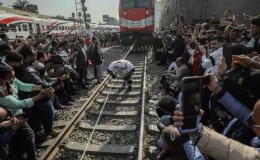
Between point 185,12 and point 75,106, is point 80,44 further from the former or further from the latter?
point 185,12

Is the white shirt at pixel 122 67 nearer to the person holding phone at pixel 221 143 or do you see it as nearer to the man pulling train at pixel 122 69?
the man pulling train at pixel 122 69

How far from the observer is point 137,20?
46.9 feet

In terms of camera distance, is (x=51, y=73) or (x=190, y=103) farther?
(x=51, y=73)

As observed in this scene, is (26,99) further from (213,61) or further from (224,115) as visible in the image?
(213,61)

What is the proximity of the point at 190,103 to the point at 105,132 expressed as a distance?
338 centimetres

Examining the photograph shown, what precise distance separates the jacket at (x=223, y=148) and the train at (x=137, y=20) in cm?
1347

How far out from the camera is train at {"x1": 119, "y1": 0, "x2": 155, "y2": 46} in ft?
46.5

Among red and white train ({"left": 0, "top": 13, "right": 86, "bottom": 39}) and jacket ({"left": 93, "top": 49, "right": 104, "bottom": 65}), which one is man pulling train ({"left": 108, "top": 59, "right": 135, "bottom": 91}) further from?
red and white train ({"left": 0, "top": 13, "right": 86, "bottom": 39})

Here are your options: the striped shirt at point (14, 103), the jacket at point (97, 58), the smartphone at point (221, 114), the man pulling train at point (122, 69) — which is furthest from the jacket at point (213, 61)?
the jacket at point (97, 58)

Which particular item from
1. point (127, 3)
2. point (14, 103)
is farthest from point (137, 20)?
point (14, 103)

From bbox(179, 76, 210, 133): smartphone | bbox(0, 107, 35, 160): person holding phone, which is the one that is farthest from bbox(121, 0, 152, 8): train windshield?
bbox(179, 76, 210, 133): smartphone

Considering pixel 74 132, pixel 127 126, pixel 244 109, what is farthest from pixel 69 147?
pixel 244 109

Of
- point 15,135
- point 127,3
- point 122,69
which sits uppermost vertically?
point 127,3

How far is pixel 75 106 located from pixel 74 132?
1682mm
